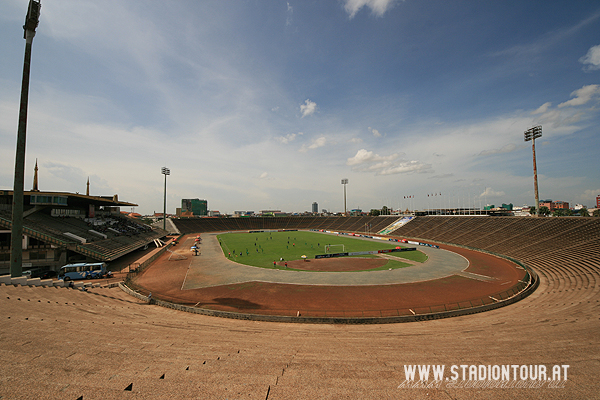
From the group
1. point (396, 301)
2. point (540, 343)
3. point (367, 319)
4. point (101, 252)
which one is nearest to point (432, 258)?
point (396, 301)

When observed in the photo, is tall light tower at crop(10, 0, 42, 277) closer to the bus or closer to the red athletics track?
the bus

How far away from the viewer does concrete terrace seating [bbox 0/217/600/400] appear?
6832 mm

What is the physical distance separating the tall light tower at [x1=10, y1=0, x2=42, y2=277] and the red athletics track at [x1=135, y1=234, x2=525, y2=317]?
1063 centimetres

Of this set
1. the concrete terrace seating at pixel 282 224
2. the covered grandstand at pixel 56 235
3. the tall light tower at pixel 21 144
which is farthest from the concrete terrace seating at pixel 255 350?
the concrete terrace seating at pixel 282 224

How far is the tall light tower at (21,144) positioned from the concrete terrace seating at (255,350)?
16.8ft

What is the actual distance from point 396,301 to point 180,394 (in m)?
20.2

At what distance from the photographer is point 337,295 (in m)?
23.7

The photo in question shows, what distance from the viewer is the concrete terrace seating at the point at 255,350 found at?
683 centimetres

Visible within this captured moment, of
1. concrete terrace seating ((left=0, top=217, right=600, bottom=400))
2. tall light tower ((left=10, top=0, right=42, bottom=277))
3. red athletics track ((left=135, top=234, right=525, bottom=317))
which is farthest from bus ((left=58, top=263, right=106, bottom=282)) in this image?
concrete terrace seating ((left=0, top=217, right=600, bottom=400))

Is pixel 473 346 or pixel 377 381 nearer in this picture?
pixel 377 381

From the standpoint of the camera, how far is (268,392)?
684cm

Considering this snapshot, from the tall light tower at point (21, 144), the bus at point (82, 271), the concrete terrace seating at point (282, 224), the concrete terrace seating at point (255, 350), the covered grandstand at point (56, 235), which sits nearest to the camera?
the concrete terrace seating at point (255, 350)

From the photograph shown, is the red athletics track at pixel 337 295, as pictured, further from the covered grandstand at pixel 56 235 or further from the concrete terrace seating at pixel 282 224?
the concrete terrace seating at pixel 282 224

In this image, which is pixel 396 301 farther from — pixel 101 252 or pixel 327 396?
pixel 101 252
